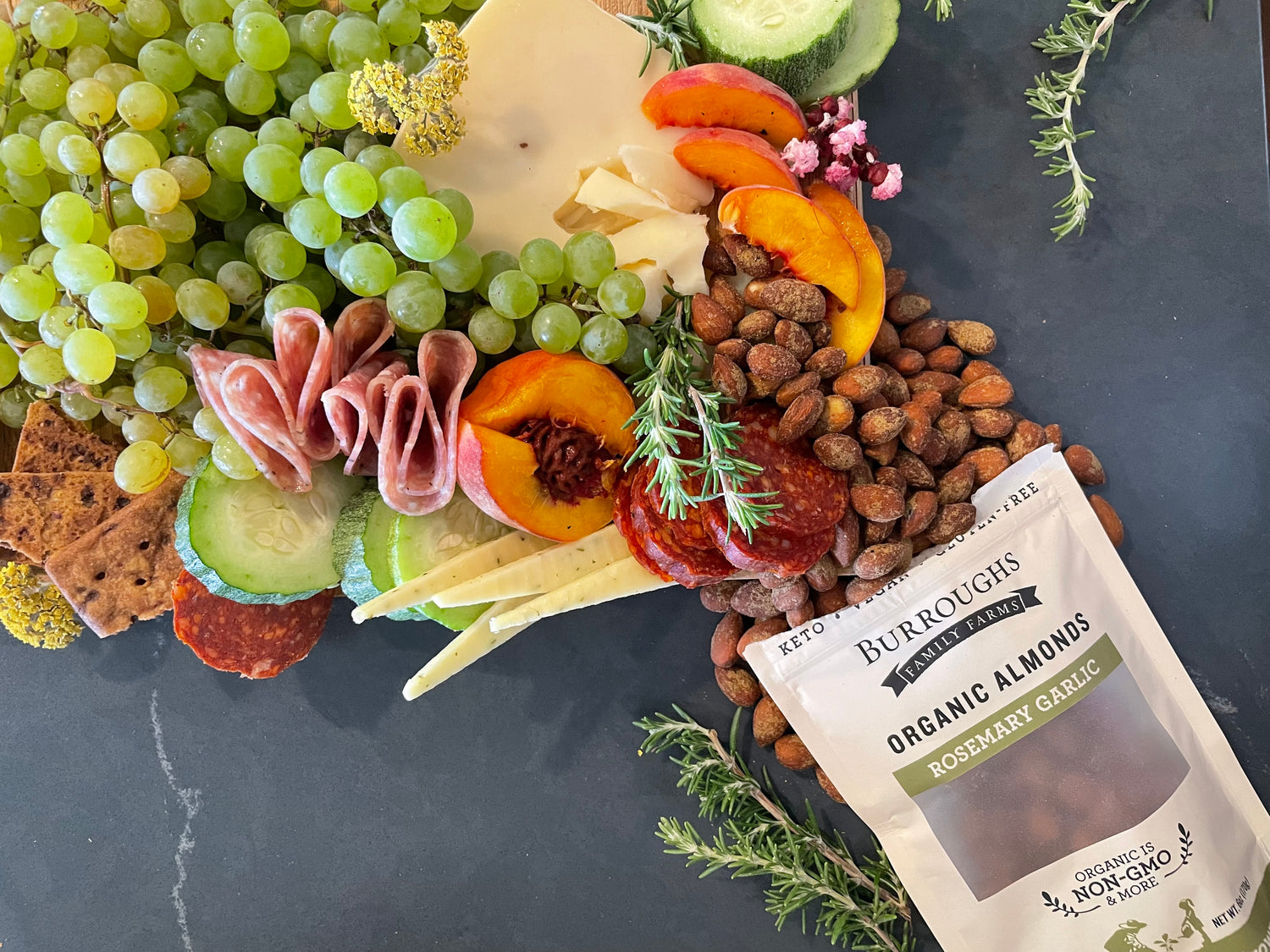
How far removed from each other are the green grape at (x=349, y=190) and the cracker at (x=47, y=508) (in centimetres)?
48

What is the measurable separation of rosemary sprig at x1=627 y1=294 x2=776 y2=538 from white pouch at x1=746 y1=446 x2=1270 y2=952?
237 mm

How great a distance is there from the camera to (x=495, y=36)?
34.2 inches

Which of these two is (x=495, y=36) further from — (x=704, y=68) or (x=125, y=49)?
(x=125, y=49)

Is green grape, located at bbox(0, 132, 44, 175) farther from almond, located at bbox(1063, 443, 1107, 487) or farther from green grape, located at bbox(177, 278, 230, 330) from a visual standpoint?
almond, located at bbox(1063, 443, 1107, 487)

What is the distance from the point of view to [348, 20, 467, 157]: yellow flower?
0.74 metres

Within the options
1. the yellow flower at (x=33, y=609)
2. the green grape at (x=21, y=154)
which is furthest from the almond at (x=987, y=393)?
the yellow flower at (x=33, y=609)

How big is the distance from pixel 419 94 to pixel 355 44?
0.13 m

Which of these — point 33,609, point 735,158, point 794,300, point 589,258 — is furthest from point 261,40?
point 33,609

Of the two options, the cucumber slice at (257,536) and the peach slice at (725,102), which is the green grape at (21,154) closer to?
the cucumber slice at (257,536)

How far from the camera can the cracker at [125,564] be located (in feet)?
3.11

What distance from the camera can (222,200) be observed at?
2.78 ft

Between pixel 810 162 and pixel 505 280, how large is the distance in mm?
358

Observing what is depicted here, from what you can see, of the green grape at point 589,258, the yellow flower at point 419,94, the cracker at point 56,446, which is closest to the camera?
the yellow flower at point 419,94

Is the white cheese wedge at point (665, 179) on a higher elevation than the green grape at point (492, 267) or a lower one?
higher
